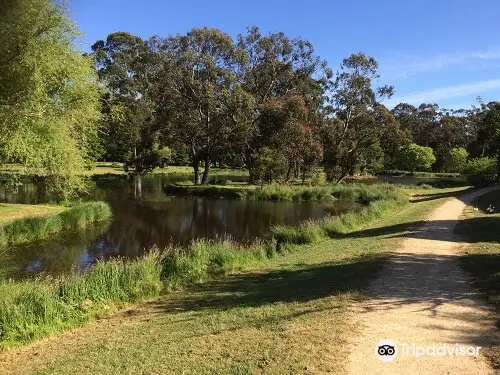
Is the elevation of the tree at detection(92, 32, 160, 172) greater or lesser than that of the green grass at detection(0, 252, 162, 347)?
greater

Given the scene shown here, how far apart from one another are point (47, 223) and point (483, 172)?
1706 inches

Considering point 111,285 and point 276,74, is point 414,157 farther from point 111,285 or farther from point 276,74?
point 111,285

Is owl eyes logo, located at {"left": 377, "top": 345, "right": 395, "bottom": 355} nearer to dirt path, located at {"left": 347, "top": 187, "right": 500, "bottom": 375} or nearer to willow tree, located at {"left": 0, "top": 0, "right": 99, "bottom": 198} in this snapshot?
dirt path, located at {"left": 347, "top": 187, "right": 500, "bottom": 375}

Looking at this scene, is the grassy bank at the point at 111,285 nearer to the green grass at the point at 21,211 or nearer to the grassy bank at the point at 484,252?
the grassy bank at the point at 484,252

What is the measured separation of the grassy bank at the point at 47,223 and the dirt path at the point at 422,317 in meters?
15.1

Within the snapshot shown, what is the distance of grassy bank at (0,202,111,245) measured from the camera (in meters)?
19.2

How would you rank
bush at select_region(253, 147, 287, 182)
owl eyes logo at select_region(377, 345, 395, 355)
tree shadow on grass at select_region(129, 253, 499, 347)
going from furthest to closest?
bush at select_region(253, 147, 287, 182) < tree shadow on grass at select_region(129, 253, 499, 347) < owl eyes logo at select_region(377, 345, 395, 355)

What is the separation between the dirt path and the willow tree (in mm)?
16461

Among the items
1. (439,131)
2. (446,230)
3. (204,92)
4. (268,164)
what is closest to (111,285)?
(446,230)

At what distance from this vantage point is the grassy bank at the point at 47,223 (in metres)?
19.2

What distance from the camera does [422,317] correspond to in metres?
7.69

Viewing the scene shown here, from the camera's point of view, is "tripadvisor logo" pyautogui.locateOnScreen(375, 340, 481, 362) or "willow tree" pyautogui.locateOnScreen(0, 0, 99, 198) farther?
"willow tree" pyautogui.locateOnScreen(0, 0, 99, 198)

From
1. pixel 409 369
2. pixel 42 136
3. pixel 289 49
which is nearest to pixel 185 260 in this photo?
pixel 409 369

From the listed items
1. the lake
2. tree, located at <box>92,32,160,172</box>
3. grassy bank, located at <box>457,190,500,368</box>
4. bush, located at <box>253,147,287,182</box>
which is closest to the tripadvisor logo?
grassy bank, located at <box>457,190,500,368</box>
